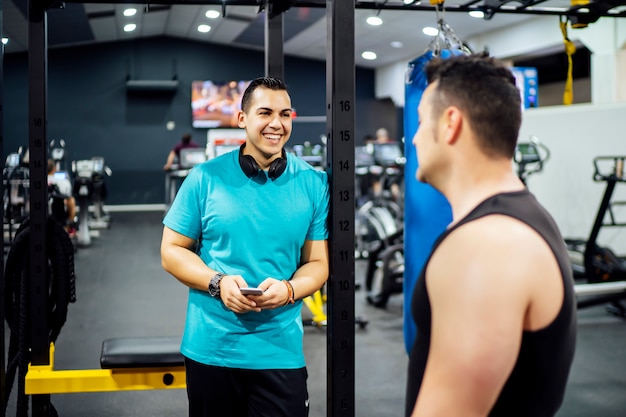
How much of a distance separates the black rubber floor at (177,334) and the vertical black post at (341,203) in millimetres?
1858

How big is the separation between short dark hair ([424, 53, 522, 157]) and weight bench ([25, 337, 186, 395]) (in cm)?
199

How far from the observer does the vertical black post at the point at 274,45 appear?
2.72 m

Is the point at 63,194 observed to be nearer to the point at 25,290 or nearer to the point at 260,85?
the point at 25,290

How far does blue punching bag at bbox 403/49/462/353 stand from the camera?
2143mm

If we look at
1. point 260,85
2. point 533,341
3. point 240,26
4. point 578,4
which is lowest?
point 533,341

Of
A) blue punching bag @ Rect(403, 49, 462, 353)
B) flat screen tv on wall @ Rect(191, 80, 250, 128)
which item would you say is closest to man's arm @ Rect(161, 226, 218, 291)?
blue punching bag @ Rect(403, 49, 462, 353)

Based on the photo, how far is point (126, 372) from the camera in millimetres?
2740

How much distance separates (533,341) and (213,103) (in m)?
16.6

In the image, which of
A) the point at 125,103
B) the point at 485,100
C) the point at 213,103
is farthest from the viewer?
the point at 213,103

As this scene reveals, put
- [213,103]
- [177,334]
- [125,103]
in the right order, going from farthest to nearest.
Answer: [213,103]
[125,103]
[177,334]

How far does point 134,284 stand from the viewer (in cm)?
738

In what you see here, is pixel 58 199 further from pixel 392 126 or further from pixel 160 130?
pixel 392 126

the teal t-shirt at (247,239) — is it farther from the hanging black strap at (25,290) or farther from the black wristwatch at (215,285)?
the hanging black strap at (25,290)

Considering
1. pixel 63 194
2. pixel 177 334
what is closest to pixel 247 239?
pixel 177 334
